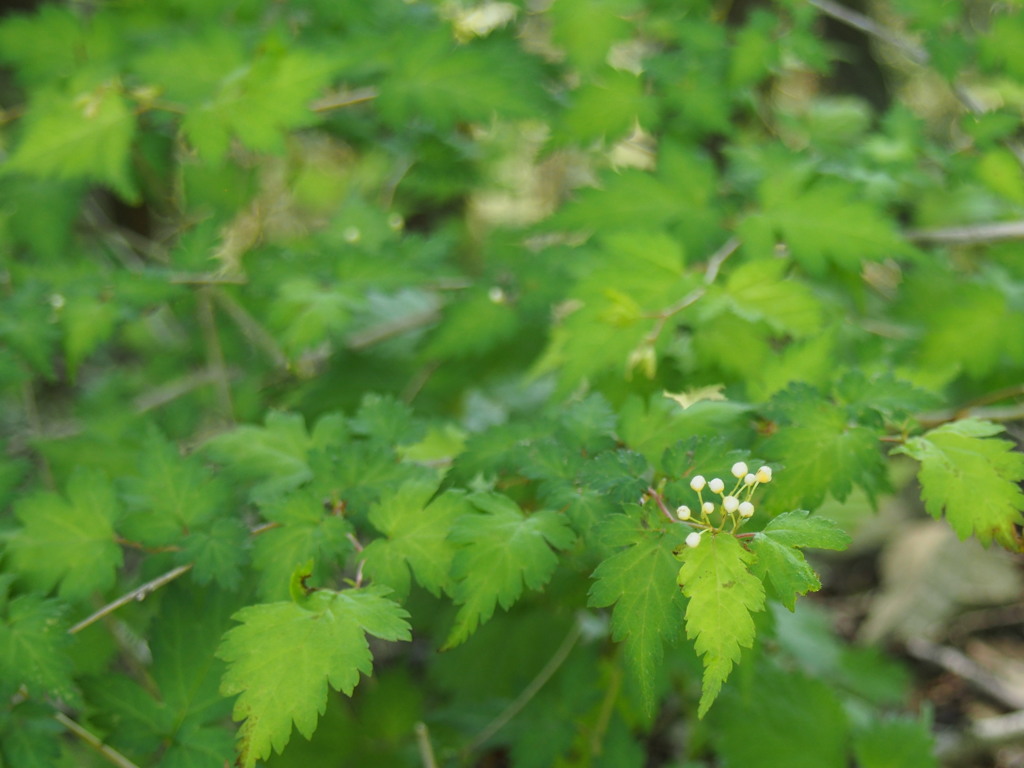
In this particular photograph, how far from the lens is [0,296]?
1884mm

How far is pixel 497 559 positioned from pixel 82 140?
4.55 feet

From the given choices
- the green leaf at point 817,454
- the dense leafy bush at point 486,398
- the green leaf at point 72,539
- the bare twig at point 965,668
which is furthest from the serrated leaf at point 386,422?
the bare twig at point 965,668

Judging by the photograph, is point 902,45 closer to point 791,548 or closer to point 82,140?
point 791,548

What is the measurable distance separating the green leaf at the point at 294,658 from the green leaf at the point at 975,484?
70 cm

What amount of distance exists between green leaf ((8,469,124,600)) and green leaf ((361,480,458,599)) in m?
0.43

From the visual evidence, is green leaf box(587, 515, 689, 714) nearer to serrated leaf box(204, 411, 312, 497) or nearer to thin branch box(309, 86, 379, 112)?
serrated leaf box(204, 411, 312, 497)

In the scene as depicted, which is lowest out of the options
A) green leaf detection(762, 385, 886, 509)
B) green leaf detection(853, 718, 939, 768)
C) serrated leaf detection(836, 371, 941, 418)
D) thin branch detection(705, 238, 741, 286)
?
green leaf detection(853, 718, 939, 768)

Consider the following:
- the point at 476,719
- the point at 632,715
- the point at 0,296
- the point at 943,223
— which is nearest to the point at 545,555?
the point at 632,715

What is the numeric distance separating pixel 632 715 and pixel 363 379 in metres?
1.07

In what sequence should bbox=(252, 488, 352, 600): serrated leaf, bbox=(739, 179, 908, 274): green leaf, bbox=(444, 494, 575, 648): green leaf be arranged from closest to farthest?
bbox=(444, 494, 575, 648): green leaf < bbox=(252, 488, 352, 600): serrated leaf < bbox=(739, 179, 908, 274): green leaf

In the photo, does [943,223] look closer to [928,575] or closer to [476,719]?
[928,575]

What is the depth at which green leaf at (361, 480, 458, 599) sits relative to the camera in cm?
103

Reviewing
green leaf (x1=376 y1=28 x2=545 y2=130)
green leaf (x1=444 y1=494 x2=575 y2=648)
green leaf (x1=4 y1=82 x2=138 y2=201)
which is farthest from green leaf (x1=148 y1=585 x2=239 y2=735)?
green leaf (x1=376 y1=28 x2=545 y2=130)

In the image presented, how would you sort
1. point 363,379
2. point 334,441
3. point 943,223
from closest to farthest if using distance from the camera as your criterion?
1. point 334,441
2. point 363,379
3. point 943,223
